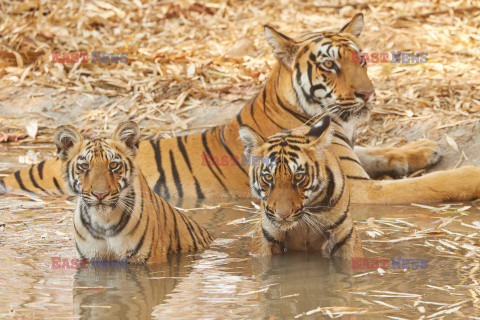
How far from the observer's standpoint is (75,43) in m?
8.73

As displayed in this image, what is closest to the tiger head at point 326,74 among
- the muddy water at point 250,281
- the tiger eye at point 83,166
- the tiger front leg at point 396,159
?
the tiger front leg at point 396,159

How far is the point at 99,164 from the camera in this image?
3436mm

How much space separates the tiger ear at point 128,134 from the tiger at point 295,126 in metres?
1.64

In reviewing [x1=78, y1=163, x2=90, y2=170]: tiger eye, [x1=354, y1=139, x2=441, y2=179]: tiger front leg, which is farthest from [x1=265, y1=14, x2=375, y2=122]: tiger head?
[x1=78, y1=163, x2=90, y2=170]: tiger eye

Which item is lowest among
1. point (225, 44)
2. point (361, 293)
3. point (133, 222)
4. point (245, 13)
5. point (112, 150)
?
point (361, 293)

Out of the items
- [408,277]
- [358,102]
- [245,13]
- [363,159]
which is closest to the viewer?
[408,277]

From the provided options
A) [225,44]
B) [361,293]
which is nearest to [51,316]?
[361,293]

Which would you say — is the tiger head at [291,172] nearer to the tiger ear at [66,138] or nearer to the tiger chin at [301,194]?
the tiger chin at [301,194]

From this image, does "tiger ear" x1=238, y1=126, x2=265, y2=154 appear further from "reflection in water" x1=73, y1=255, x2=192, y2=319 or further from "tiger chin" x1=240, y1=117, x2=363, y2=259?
"reflection in water" x1=73, y1=255, x2=192, y2=319

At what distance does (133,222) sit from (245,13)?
22.3 feet

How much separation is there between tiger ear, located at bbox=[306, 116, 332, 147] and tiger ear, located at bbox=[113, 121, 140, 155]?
2.76 ft

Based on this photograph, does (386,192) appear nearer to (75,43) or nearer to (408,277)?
(408,277)

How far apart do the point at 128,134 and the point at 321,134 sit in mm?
935

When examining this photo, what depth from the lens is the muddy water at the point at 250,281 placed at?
9.73 feet
